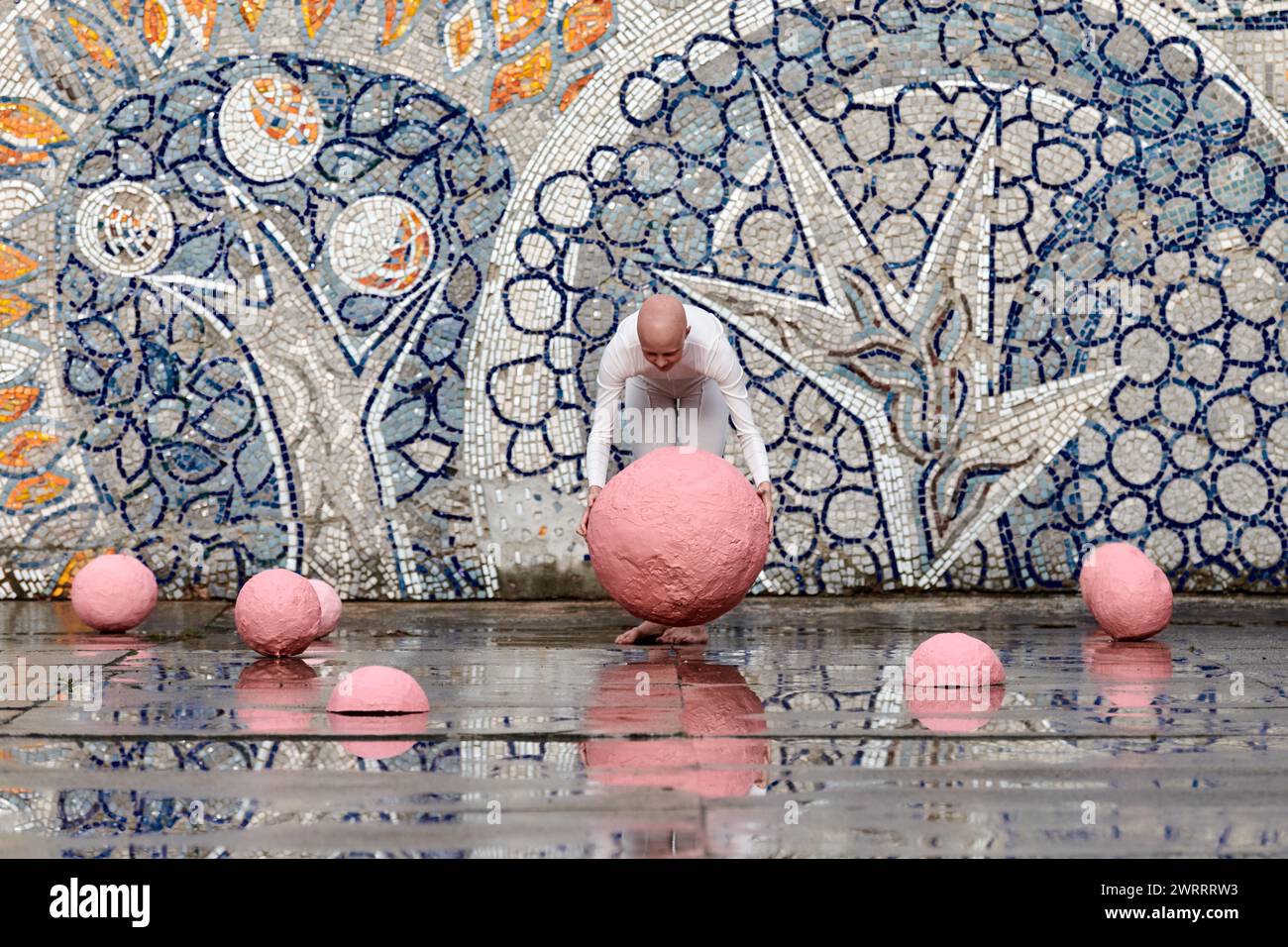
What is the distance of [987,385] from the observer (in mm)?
7793

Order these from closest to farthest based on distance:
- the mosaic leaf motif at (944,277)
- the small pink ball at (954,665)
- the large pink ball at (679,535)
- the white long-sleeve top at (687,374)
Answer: the small pink ball at (954,665), the large pink ball at (679,535), the white long-sleeve top at (687,374), the mosaic leaf motif at (944,277)

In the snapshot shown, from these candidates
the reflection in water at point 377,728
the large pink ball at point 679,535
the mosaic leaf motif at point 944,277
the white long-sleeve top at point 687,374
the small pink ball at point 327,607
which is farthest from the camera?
the mosaic leaf motif at point 944,277

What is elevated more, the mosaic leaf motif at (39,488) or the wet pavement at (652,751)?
the mosaic leaf motif at (39,488)

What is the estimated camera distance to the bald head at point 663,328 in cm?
588

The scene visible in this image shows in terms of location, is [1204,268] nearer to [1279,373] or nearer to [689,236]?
[1279,373]

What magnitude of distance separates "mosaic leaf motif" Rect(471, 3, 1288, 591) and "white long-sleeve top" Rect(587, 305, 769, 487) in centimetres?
149

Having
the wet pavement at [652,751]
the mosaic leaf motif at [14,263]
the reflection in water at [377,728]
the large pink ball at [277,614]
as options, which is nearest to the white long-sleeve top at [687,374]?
the wet pavement at [652,751]

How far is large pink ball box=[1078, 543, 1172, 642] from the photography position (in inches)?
252

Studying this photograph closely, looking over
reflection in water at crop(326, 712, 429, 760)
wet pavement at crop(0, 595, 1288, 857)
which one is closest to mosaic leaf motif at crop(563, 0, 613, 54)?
wet pavement at crop(0, 595, 1288, 857)

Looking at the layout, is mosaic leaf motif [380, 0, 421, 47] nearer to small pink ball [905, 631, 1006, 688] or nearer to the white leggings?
the white leggings

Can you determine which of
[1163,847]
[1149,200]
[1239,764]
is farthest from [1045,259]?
[1163,847]

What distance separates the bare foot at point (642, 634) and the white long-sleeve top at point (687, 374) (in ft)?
1.91

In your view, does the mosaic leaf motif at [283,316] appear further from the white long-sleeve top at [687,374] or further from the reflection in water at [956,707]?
the reflection in water at [956,707]

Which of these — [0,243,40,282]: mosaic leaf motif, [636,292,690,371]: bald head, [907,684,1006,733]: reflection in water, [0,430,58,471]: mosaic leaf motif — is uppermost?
[0,243,40,282]: mosaic leaf motif
